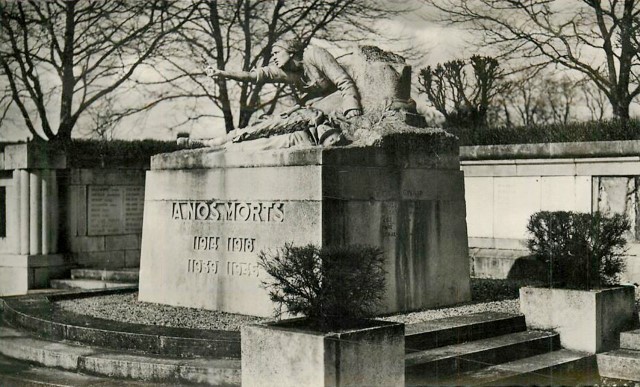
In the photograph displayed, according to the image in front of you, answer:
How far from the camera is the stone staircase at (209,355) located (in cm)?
752

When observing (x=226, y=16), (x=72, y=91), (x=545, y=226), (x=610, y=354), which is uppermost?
(x=226, y=16)

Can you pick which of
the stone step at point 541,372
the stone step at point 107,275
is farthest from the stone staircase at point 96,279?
the stone step at point 541,372

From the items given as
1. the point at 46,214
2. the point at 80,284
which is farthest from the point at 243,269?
the point at 46,214

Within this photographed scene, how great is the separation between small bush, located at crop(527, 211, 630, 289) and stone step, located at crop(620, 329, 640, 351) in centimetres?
60

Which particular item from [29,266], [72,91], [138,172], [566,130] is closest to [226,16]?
[72,91]

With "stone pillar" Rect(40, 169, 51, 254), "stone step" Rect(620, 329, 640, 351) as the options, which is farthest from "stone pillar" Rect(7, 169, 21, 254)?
"stone step" Rect(620, 329, 640, 351)

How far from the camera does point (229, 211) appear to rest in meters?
10.2

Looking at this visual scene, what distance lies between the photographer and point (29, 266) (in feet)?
55.0

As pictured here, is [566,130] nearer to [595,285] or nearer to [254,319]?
[595,285]

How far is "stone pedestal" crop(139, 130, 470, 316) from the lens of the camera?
926cm

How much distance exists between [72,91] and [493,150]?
12.1 m

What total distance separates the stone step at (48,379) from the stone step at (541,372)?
2.58 meters

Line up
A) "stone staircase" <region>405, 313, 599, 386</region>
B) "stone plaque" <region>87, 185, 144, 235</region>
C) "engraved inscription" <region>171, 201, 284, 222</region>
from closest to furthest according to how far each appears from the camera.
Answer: "stone staircase" <region>405, 313, 599, 386</region> < "engraved inscription" <region>171, 201, 284, 222</region> < "stone plaque" <region>87, 185, 144, 235</region>

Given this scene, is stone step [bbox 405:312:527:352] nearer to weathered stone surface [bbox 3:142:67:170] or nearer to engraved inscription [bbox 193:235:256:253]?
engraved inscription [bbox 193:235:256:253]
